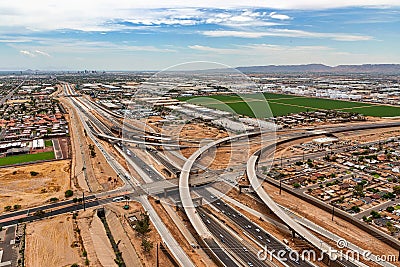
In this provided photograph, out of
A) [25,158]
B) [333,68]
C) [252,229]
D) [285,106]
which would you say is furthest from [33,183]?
[333,68]

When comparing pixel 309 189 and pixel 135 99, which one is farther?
pixel 135 99

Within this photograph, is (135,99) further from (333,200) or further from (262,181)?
(333,200)

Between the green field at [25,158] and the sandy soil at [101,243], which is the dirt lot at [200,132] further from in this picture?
the sandy soil at [101,243]

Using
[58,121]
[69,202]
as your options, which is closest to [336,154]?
[69,202]

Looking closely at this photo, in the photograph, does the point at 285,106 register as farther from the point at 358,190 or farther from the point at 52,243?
the point at 52,243

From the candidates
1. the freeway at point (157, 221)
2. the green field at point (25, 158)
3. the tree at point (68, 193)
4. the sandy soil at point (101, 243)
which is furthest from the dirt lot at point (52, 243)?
the green field at point (25, 158)

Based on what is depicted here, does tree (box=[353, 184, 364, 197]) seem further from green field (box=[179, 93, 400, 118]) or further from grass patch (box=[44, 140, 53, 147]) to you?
grass patch (box=[44, 140, 53, 147])

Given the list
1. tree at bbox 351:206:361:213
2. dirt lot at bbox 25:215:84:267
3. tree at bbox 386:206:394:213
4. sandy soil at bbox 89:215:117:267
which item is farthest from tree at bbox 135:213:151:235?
tree at bbox 386:206:394:213
